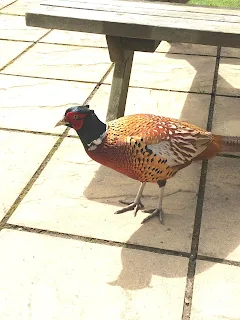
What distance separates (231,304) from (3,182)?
165 centimetres

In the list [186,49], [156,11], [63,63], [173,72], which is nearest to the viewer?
[156,11]

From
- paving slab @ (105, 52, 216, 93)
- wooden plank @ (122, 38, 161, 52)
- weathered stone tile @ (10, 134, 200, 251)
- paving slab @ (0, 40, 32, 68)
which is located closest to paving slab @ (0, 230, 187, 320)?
weathered stone tile @ (10, 134, 200, 251)

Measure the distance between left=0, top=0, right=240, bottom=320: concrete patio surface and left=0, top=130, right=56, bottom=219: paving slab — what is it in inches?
0.4

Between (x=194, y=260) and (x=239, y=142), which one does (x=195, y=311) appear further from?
(x=239, y=142)

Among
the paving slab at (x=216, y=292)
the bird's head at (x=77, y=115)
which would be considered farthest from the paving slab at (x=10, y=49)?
the paving slab at (x=216, y=292)

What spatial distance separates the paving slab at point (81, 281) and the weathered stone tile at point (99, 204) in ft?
0.42

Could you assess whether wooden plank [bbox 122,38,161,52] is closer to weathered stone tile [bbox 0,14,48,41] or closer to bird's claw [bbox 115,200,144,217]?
bird's claw [bbox 115,200,144,217]

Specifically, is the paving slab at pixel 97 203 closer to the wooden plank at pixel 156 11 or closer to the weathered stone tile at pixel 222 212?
the weathered stone tile at pixel 222 212

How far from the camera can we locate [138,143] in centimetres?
253

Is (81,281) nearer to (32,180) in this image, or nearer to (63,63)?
(32,180)

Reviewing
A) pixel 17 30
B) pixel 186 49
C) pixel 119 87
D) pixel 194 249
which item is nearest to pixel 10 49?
pixel 17 30

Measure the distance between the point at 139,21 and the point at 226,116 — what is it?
1551 millimetres

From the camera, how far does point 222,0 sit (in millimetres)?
7332

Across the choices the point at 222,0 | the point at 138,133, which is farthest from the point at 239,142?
the point at 222,0
